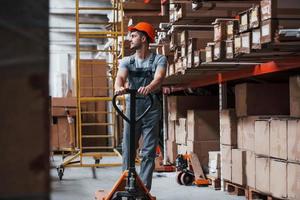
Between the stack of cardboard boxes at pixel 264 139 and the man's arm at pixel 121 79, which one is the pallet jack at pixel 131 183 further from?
the stack of cardboard boxes at pixel 264 139

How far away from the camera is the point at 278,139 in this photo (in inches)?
211

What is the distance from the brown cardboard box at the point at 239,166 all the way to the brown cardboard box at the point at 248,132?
107 millimetres

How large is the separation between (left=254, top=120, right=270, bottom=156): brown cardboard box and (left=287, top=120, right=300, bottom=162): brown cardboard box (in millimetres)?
490

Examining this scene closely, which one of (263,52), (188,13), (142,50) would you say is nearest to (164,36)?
(188,13)

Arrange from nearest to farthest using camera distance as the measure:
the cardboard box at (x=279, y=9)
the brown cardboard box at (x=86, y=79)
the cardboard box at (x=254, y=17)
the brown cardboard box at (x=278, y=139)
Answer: the cardboard box at (x=279, y=9), the cardboard box at (x=254, y=17), the brown cardboard box at (x=278, y=139), the brown cardboard box at (x=86, y=79)

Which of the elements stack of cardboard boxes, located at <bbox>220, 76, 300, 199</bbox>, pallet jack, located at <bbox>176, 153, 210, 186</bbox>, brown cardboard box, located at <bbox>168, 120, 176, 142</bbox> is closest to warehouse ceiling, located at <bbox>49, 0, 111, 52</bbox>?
brown cardboard box, located at <bbox>168, 120, 176, 142</bbox>

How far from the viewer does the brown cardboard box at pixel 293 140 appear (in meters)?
4.98

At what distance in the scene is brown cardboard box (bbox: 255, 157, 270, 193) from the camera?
5.69 m

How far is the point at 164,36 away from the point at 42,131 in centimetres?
675

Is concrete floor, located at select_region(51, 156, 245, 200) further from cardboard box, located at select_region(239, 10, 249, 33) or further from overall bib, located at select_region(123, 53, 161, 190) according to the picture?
cardboard box, located at select_region(239, 10, 249, 33)

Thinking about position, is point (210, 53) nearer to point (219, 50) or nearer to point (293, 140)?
point (219, 50)

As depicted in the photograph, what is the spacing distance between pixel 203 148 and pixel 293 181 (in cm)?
326

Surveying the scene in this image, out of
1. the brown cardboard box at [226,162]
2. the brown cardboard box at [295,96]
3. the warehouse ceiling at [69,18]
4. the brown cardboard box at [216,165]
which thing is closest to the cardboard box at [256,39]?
the brown cardboard box at [295,96]

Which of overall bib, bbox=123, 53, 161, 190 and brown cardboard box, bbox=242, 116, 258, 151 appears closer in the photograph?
overall bib, bbox=123, 53, 161, 190
